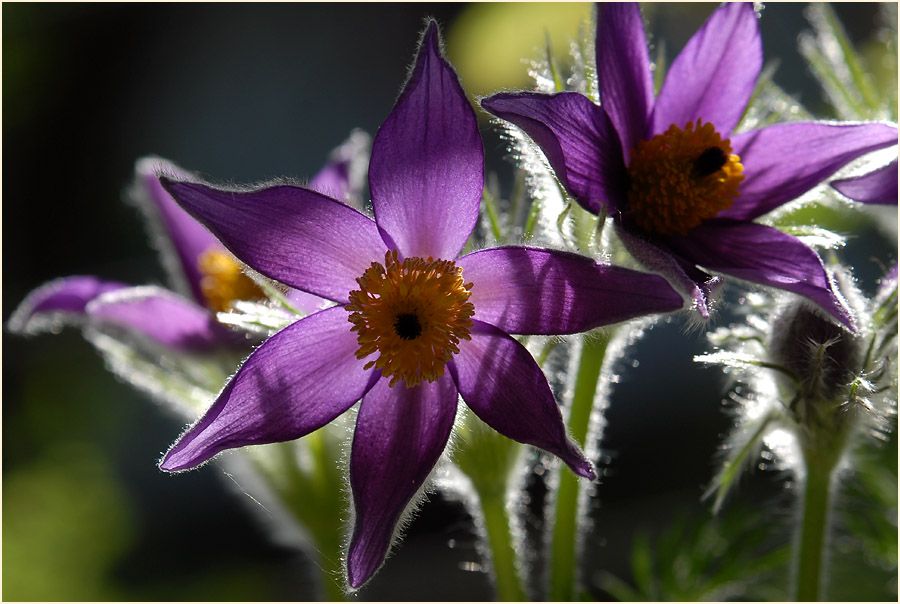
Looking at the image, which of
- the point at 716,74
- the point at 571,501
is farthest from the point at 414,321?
the point at 716,74

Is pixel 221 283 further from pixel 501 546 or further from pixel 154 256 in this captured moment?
pixel 154 256

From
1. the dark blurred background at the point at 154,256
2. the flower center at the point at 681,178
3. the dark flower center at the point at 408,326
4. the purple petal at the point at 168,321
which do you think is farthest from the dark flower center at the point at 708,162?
the dark blurred background at the point at 154,256

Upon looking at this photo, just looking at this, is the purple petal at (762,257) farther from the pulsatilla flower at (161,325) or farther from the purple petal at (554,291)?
the pulsatilla flower at (161,325)

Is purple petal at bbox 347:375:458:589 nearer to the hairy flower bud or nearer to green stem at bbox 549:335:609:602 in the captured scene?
green stem at bbox 549:335:609:602

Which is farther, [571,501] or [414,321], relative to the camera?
[571,501]

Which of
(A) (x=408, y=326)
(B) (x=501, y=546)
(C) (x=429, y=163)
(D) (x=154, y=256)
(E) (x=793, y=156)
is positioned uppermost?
(D) (x=154, y=256)

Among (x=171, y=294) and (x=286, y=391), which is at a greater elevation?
(x=171, y=294)
